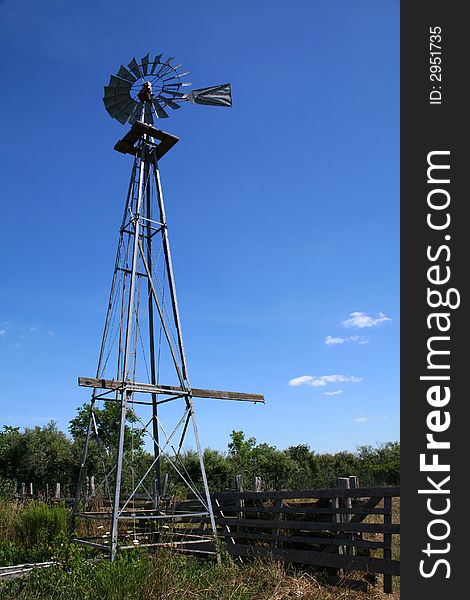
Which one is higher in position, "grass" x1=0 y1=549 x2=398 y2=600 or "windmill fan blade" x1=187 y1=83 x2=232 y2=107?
"windmill fan blade" x1=187 y1=83 x2=232 y2=107

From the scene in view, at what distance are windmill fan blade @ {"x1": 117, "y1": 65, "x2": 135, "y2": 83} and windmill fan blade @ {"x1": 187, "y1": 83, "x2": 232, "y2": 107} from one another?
4.05 feet

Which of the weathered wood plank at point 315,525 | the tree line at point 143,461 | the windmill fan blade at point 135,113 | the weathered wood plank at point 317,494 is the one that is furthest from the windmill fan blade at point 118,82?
the tree line at point 143,461

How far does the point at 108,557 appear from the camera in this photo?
8070 millimetres

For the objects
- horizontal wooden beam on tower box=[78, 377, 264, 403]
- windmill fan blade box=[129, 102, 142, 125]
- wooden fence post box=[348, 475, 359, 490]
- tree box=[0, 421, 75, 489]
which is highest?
windmill fan blade box=[129, 102, 142, 125]

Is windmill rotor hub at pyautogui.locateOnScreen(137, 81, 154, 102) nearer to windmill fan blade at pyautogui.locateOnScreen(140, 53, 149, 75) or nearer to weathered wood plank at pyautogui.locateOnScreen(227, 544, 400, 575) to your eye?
windmill fan blade at pyautogui.locateOnScreen(140, 53, 149, 75)

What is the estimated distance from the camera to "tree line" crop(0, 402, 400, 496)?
23500mm

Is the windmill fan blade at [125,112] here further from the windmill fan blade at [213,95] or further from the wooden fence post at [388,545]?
the wooden fence post at [388,545]

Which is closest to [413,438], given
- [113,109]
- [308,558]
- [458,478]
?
[458,478]

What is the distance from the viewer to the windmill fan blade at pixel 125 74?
36.6 feet

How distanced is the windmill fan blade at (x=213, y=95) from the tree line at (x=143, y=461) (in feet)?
51.8

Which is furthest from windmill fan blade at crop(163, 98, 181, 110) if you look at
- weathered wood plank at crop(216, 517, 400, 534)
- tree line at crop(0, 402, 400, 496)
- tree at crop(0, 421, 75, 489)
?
tree at crop(0, 421, 75, 489)

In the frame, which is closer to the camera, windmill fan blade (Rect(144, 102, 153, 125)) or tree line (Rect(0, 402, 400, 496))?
windmill fan blade (Rect(144, 102, 153, 125))

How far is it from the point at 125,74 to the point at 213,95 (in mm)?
1870

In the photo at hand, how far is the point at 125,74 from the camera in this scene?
11.2m
